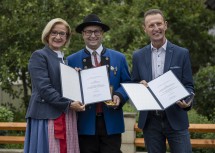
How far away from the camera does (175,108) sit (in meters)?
5.16

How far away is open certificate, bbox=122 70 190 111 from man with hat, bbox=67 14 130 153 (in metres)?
0.33

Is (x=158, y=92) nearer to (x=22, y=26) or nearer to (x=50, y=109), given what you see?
(x=50, y=109)

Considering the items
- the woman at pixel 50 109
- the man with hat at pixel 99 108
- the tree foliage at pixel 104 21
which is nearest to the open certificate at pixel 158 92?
the man with hat at pixel 99 108

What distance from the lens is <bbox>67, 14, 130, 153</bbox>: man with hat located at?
5.39m

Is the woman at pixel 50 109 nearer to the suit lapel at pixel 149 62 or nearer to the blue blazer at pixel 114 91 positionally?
the blue blazer at pixel 114 91

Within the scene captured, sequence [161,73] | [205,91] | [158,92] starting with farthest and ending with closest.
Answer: [205,91] < [161,73] < [158,92]

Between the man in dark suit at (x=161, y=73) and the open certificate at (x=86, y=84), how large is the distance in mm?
395

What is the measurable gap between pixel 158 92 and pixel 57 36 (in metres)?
1.19

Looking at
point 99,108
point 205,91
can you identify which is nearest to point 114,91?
point 99,108

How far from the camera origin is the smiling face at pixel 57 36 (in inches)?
207

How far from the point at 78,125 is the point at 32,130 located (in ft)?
1.71

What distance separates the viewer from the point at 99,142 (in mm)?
5488

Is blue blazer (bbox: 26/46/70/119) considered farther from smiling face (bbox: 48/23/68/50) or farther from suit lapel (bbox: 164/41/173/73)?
suit lapel (bbox: 164/41/173/73)

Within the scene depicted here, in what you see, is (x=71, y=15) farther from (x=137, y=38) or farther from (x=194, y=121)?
(x=194, y=121)
